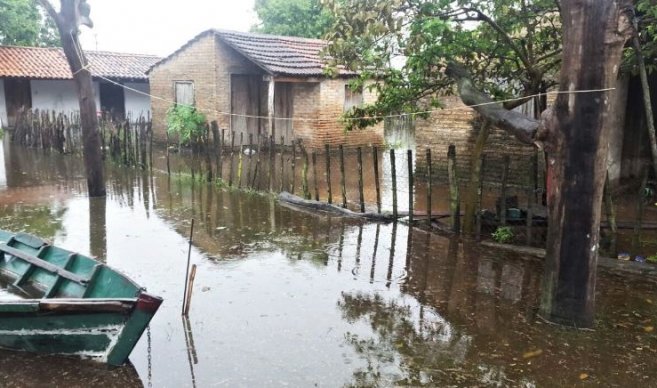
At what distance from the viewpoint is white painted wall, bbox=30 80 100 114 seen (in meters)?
23.9

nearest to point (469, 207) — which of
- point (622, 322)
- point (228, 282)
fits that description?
point (622, 322)

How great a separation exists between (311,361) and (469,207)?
4.55 metres

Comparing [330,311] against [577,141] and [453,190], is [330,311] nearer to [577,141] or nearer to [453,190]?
[577,141]

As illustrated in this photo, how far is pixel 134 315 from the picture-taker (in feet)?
14.7

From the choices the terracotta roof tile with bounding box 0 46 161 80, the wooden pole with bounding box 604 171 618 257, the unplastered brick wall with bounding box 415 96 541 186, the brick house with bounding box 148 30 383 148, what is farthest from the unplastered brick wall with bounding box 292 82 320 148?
the wooden pole with bounding box 604 171 618 257

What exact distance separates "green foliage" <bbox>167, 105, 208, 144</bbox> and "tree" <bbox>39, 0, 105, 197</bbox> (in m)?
5.52

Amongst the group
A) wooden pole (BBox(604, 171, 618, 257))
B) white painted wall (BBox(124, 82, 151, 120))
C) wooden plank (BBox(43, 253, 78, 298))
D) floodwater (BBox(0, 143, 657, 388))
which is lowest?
floodwater (BBox(0, 143, 657, 388))

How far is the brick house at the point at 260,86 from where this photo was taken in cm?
1711

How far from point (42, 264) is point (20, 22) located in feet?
77.5

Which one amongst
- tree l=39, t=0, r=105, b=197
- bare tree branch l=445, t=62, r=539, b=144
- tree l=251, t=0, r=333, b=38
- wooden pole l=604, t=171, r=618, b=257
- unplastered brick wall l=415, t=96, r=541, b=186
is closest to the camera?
bare tree branch l=445, t=62, r=539, b=144

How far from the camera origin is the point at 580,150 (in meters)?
5.19

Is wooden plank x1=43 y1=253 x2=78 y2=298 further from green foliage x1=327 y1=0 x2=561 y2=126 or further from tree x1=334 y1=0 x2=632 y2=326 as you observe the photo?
tree x1=334 y1=0 x2=632 y2=326

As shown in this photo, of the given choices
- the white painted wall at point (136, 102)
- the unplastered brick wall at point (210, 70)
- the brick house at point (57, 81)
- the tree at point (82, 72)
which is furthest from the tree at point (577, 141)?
the white painted wall at point (136, 102)

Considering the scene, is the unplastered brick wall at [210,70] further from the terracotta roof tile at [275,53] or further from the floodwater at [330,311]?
the floodwater at [330,311]
